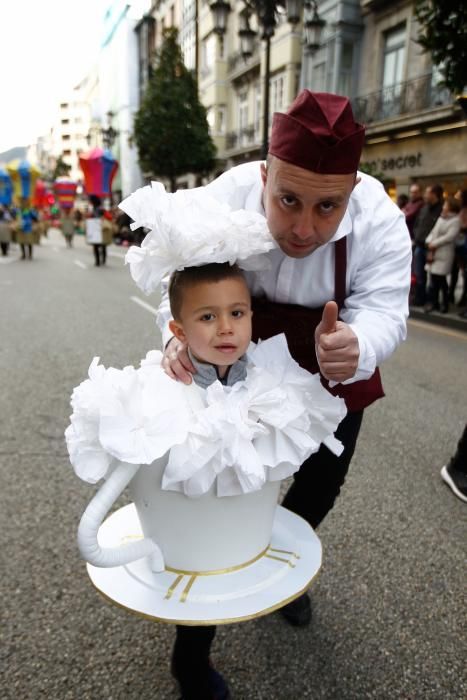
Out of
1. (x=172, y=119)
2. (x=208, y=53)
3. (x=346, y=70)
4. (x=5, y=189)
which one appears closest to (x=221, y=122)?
(x=208, y=53)

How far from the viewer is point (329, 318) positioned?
4.16 feet

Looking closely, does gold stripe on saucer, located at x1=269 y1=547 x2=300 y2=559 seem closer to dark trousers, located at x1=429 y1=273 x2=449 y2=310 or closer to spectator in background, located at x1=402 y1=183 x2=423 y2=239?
dark trousers, located at x1=429 y1=273 x2=449 y2=310

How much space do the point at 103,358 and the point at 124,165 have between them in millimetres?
46985

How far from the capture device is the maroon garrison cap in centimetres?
129

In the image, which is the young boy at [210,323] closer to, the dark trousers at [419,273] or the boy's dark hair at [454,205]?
the boy's dark hair at [454,205]

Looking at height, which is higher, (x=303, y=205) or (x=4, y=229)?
(x=303, y=205)

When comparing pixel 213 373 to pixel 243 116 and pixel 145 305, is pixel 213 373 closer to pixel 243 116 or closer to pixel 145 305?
pixel 145 305

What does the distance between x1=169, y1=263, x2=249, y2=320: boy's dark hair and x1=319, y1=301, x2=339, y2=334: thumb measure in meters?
0.24

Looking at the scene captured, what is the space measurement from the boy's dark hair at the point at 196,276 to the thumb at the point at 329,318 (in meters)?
0.24

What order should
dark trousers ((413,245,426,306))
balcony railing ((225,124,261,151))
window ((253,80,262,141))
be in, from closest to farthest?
1. dark trousers ((413,245,426,306))
2. window ((253,80,262,141))
3. balcony railing ((225,124,261,151))

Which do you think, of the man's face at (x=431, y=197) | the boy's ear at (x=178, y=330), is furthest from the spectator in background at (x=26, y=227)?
→ the boy's ear at (x=178, y=330)

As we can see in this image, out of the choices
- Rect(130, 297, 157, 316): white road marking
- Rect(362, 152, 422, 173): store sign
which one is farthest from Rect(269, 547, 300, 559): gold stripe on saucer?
Rect(362, 152, 422, 173): store sign

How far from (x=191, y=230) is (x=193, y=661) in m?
1.18

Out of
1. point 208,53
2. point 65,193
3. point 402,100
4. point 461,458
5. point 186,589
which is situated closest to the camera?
point 186,589
